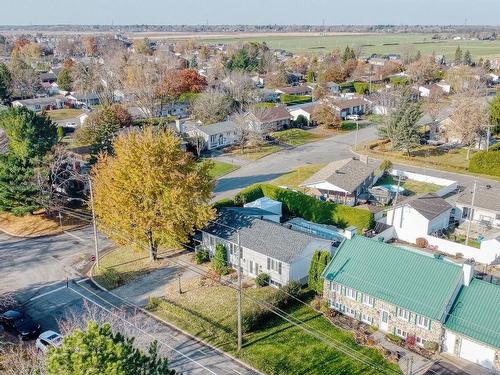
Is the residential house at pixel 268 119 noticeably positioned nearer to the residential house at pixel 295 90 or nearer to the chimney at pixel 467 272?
the residential house at pixel 295 90

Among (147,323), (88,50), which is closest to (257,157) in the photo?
(147,323)

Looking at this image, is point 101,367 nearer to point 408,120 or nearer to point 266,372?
point 266,372

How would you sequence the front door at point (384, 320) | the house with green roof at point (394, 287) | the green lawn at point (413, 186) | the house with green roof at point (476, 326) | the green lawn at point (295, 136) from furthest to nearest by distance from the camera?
the green lawn at point (295, 136)
the green lawn at point (413, 186)
the front door at point (384, 320)
the house with green roof at point (394, 287)
the house with green roof at point (476, 326)

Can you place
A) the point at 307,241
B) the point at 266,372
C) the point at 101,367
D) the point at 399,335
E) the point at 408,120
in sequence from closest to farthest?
the point at 101,367
the point at 266,372
the point at 399,335
the point at 307,241
the point at 408,120

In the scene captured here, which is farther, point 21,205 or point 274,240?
point 21,205

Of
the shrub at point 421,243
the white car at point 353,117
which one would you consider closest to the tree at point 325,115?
the white car at point 353,117

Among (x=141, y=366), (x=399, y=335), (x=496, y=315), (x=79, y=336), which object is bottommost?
(x=399, y=335)
